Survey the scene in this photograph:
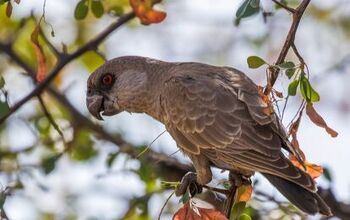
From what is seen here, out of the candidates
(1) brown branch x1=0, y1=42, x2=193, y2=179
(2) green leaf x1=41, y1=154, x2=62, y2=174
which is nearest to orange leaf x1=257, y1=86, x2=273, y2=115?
(1) brown branch x1=0, y1=42, x2=193, y2=179

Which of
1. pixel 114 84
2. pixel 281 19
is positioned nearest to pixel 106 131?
pixel 114 84

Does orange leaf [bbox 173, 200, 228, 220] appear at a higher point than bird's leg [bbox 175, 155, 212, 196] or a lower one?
higher

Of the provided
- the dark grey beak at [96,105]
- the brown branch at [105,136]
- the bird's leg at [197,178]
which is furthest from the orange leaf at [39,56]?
the brown branch at [105,136]

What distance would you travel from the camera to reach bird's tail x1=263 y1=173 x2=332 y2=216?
16.0 feet

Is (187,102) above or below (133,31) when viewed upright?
above

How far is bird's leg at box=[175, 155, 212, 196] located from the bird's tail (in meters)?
0.43

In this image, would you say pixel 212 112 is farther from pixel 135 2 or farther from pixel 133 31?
pixel 133 31

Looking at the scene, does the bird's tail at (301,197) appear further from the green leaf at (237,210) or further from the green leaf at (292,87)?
the green leaf at (292,87)

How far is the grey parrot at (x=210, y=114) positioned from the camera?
5133 millimetres

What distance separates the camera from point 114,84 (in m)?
6.57

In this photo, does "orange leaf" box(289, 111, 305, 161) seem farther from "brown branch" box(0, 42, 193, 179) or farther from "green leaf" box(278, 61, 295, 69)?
"brown branch" box(0, 42, 193, 179)

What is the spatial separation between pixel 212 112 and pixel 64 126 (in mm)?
2132

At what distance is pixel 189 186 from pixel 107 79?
4.98ft

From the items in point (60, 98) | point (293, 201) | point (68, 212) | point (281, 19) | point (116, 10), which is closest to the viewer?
point (293, 201)
